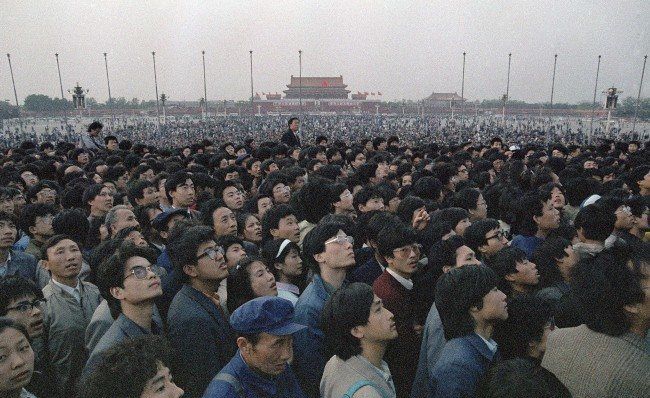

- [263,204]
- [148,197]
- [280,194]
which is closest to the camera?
[263,204]

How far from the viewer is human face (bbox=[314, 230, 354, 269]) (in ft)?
9.50

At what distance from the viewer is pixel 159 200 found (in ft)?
18.1

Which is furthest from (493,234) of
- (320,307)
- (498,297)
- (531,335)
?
(320,307)

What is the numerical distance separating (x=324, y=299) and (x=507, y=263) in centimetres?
129

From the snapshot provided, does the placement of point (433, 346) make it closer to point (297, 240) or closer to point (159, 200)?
point (297, 240)

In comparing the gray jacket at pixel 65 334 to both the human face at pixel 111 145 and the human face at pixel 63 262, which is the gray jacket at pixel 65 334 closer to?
the human face at pixel 63 262

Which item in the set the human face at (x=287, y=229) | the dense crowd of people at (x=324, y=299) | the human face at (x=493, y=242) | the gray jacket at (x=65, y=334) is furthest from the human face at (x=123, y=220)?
the human face at (x=493, y=242)

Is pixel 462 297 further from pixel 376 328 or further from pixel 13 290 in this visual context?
A: pixel 13 290

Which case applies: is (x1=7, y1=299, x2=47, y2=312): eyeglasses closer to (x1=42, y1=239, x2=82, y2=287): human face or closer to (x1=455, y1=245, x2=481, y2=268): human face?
(x1=42, y1=239, x2=82, y2=287): human face

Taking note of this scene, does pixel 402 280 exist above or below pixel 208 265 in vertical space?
below

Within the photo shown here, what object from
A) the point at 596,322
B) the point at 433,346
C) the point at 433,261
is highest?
the point at 596,322

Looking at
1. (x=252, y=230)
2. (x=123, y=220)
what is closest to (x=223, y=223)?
(x=252, y=230)

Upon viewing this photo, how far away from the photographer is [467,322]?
2105 millimetres

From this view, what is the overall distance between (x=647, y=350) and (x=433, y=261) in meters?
1.47
